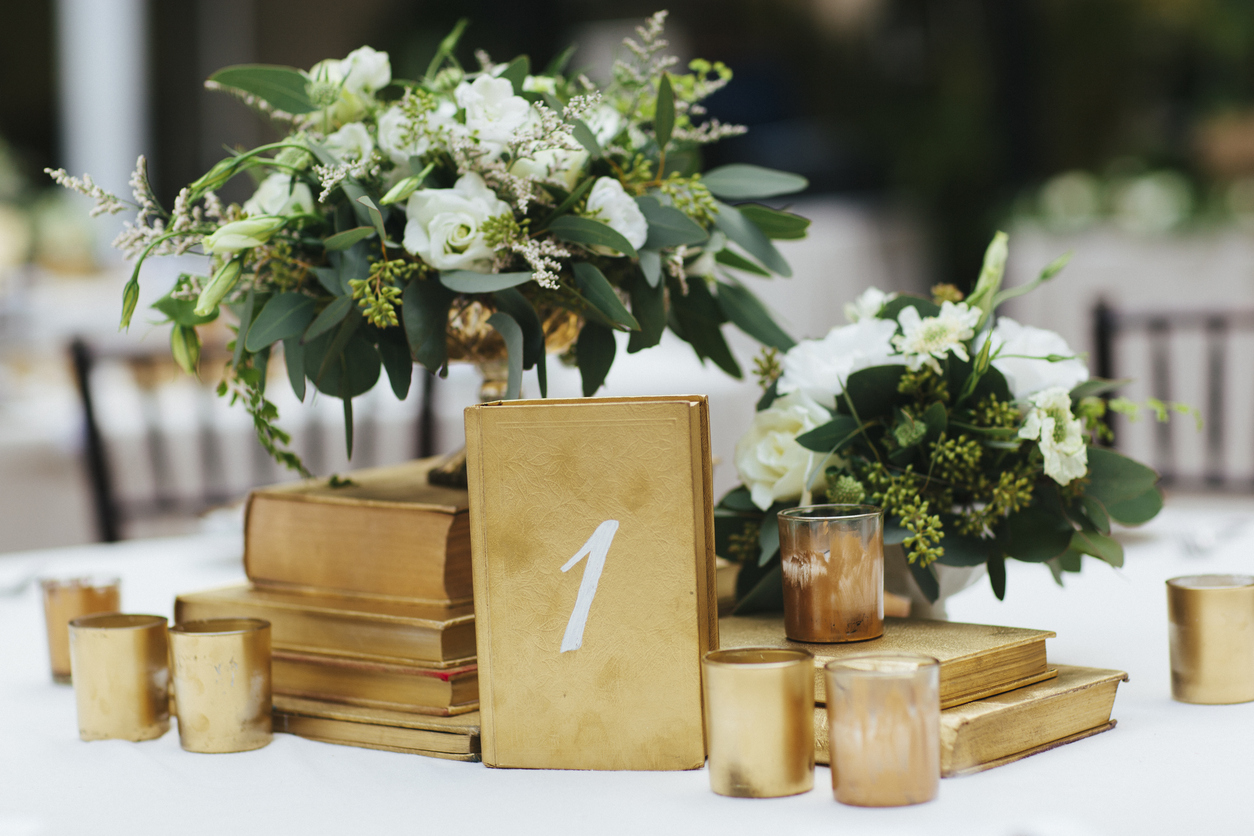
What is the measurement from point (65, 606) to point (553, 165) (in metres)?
0.53

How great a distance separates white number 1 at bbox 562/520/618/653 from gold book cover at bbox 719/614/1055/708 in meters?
0.10

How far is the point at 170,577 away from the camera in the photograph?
1.27m

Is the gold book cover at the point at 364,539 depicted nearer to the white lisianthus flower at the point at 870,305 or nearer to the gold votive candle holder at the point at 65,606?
the gold votive candle holder at the point at 65,606

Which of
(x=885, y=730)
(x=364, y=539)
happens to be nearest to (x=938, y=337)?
(x=885, y=730)

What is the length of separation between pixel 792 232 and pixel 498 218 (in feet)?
0.82

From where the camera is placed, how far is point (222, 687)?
70cm

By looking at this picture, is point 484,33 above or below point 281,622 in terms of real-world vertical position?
above

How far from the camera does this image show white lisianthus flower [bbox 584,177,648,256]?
2.42 ft

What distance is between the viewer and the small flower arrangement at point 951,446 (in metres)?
0.72

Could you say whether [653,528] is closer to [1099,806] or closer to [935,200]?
[1099,806]

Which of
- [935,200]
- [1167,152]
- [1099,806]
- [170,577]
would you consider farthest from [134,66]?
[1099,806]

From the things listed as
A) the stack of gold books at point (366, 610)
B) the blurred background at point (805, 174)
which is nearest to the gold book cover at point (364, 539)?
the stack of gold books at point (366, 610)

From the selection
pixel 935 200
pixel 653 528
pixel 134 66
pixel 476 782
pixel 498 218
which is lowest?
pixel 476 782

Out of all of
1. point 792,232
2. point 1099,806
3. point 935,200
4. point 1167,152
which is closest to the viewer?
point 1099,806
